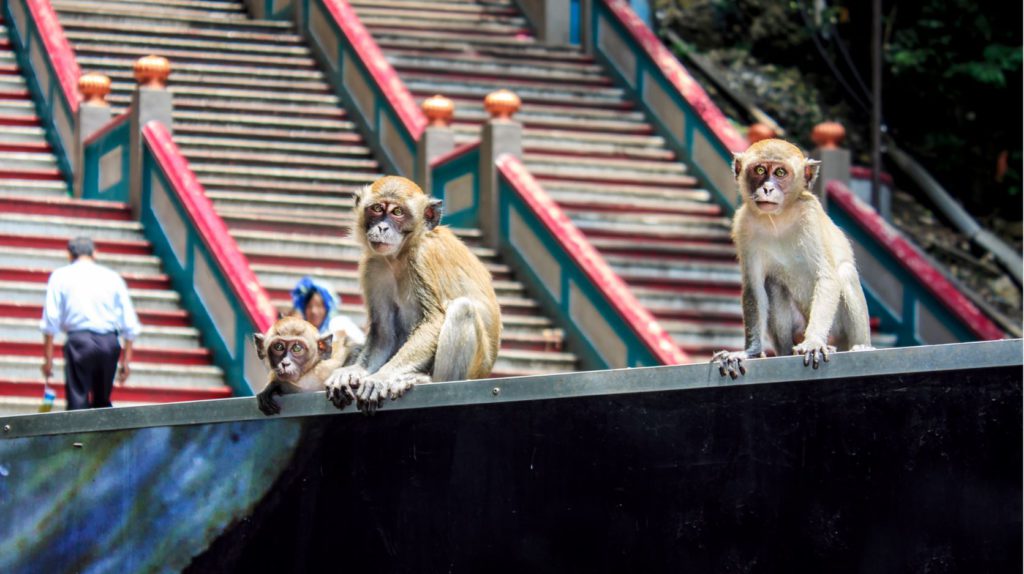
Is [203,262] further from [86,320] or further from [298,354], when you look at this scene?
[298,354]

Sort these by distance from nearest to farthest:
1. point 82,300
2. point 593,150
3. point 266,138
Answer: point 82,300
point 266,138
point 593,150


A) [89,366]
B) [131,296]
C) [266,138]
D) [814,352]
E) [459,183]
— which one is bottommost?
[814,352]

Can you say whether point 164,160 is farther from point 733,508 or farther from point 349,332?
point 733,508

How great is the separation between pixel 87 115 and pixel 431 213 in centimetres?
1193

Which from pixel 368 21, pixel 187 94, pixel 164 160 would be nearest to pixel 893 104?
pixel 368 21

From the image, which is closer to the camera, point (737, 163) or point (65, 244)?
point (737, 163)

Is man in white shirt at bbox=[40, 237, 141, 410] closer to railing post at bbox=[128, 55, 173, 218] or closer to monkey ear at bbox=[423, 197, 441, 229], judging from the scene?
railing post at bbox=[128, 55, 173, 218]

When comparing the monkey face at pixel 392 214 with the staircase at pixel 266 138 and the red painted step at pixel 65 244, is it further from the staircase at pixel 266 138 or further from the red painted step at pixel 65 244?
the red painted step at pixel 65 244

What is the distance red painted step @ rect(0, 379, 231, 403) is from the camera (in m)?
16.9

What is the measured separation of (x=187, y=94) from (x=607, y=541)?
1591 cm

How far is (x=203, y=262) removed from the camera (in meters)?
18.5

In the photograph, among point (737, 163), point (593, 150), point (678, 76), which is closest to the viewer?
point (737, 163)

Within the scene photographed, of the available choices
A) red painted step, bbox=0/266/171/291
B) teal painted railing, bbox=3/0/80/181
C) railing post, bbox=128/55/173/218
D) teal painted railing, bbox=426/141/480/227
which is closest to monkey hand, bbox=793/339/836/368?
red painted step, bbox=0/266/171/291

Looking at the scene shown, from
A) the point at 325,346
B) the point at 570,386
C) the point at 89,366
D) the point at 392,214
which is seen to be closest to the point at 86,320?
the point at 89,366
